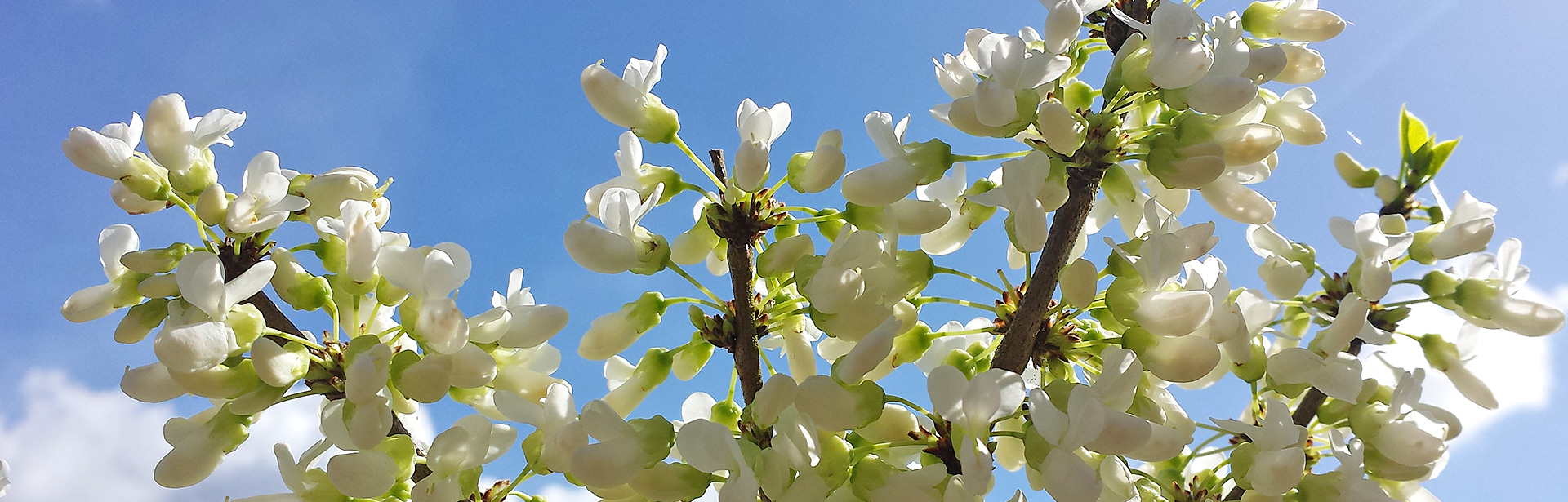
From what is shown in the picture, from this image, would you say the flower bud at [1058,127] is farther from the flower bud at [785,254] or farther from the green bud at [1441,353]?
the green bud at [1441,353]

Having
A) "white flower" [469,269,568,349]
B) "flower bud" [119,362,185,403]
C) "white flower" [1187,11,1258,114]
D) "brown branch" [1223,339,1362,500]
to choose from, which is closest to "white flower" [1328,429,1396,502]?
"brown branch" [1223,339,1362,500]

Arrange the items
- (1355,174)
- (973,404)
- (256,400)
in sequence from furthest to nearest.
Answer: (1355,174), (256,400), (973,404)

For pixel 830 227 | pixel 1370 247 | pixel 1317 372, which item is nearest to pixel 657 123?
pixel 830 227

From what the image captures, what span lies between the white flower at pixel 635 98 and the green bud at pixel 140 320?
0.58 m

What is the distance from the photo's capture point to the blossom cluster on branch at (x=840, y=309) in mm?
1000

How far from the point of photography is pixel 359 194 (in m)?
1.24

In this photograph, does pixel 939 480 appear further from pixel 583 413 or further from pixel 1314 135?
pixel 1314 135

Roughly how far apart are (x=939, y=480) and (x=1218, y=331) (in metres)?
0.38

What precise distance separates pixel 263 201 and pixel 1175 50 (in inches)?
42.0

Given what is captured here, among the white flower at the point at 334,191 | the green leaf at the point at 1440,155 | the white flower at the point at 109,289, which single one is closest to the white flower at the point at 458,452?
the white flower at the point at 334,191

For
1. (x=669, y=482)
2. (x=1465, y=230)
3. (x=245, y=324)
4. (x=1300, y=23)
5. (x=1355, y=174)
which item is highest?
(x=1355, y=174)

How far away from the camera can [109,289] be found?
1175 millimetres

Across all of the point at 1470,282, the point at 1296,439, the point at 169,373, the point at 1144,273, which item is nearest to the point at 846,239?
the point at 1144,273

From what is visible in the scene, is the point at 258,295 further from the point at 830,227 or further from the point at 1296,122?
the point at 1296,122
